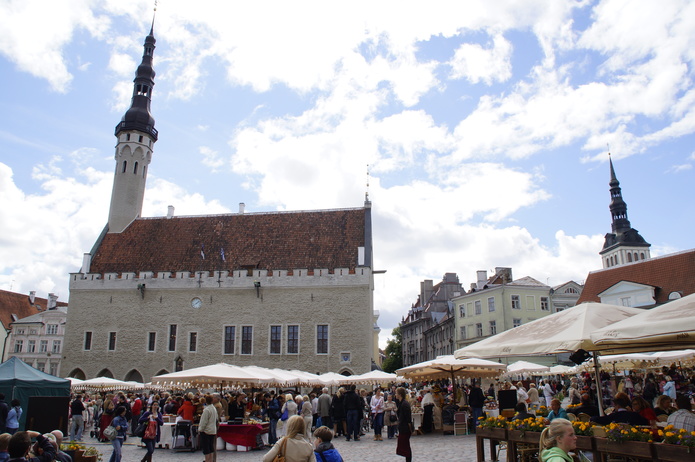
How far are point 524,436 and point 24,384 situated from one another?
1173 centimetres

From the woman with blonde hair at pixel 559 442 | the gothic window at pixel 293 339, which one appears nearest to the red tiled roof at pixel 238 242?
the gothic window at pixel 293 339

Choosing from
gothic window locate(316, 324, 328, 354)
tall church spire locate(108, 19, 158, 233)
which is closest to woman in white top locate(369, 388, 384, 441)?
gothic window locate(316, 324, 328, 354)

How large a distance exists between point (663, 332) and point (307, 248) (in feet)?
92.8

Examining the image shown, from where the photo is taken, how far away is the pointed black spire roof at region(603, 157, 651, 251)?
232 feet

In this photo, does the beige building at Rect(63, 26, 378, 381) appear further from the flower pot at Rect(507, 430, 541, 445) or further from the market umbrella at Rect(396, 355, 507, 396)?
the flower pot at Rect(507, 430, 541, 445)

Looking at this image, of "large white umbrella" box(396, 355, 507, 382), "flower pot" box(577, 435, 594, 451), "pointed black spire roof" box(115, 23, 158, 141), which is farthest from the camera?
"pointed black spire roof" box(115, 23, 158, 141)

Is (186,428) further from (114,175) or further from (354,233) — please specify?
(114,175)

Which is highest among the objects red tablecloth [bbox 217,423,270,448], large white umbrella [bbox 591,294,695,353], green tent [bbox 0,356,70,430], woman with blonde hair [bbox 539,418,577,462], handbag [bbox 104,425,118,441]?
large white umbrella [bbox 591,294,695,353]

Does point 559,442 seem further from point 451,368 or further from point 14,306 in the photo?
point 14,306

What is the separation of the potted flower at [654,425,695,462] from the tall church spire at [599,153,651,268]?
72.2 metres

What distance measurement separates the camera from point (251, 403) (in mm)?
19219

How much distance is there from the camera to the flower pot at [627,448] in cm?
618

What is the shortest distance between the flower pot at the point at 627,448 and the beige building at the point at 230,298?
24.0 metres

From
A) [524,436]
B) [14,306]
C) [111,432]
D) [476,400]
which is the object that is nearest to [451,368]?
[476,400]
